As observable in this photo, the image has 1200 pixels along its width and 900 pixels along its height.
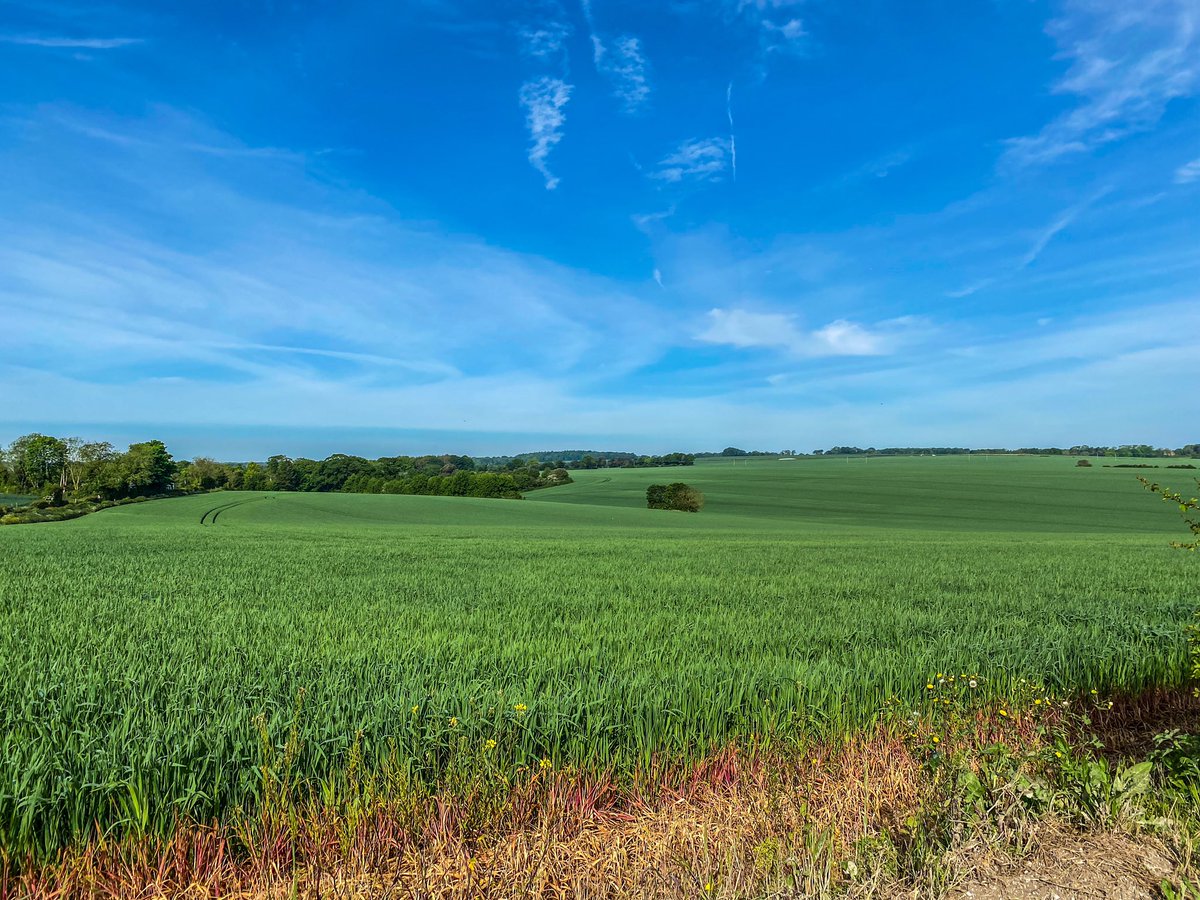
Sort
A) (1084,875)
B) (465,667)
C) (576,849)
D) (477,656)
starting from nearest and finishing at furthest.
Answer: (1084,875) < (576,849) < (465,667) < (477,656)

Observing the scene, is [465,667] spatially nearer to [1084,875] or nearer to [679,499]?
[1084,875]

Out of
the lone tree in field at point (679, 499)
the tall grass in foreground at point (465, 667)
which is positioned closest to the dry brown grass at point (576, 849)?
the tall grass in foreground at point (465, 667)

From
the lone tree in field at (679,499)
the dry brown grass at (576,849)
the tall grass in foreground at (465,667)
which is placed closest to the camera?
the dry brown grass at (576,849)

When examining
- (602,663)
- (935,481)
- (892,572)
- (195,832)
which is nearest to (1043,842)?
(602,663)

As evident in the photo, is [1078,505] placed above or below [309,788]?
below

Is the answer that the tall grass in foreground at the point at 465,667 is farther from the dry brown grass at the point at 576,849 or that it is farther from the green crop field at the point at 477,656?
the dry brown grass at the point at 576,849

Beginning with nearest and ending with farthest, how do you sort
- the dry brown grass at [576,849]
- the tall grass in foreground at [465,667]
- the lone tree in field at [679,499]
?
1. the dry brown grass at [576,849]
2. the tall grass in foreground at [465,667]
3. the lone tree in field at [679,499]

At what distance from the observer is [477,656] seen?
586 centimetres

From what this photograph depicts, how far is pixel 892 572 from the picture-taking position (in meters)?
14.6

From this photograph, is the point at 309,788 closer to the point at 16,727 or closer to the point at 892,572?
the point at 16,727

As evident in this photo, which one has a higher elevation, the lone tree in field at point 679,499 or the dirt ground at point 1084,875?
the dirt ground at point 1084,875

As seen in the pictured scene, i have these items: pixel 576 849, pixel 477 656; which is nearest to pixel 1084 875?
pixel 576 849

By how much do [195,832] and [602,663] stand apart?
3.56 metres

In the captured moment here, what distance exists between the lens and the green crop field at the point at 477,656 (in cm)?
356
